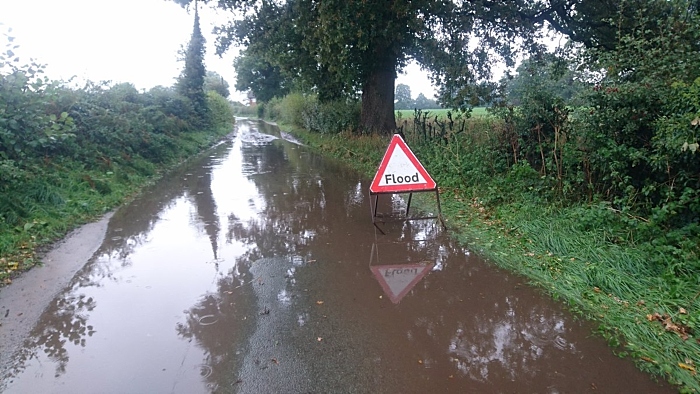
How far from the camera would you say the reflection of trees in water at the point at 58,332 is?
3619mm

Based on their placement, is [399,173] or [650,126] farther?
[399,173]

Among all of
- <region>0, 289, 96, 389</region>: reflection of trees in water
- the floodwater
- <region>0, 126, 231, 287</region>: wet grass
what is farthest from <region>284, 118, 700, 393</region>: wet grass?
<region>0, 126, 231, 287</region>: wet grass

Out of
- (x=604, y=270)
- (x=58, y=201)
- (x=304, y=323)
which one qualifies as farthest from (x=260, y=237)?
(x=604, y=270)

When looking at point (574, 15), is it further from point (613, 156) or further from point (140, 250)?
point (140, 250)

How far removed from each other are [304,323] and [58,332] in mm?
2275

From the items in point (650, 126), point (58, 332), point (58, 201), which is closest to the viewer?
point (58, 332)

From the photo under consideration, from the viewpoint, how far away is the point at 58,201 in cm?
805

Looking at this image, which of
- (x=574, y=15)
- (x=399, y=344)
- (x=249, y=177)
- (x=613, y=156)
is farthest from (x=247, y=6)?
(x=399, y=344)

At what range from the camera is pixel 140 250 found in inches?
253

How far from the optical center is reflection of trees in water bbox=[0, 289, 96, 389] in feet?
11.9

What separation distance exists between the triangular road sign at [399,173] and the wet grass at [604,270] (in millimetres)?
1001

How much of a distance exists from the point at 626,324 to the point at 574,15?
12847 mm

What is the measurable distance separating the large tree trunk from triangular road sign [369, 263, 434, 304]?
11048mm

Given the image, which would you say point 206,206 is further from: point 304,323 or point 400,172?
point 304,323
